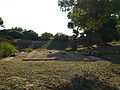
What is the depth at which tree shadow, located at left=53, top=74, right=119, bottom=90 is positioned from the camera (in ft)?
18.0

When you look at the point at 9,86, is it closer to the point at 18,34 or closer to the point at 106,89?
the point at 106,89

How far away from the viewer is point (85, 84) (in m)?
5.90

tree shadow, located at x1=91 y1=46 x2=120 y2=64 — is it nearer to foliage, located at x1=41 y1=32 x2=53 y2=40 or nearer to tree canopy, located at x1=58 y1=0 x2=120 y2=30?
tree canopy, located at x1=58 y1=0 x2=120 y2=30

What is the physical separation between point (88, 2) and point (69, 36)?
37783 mm

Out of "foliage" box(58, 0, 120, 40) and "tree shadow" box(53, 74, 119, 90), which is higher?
"foliage" box(58, 0, 120, 40)

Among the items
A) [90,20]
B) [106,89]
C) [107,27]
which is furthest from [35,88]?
[107,27]

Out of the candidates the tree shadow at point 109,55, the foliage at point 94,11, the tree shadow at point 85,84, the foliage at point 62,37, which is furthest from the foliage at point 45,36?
the tree shadow at point 85,84

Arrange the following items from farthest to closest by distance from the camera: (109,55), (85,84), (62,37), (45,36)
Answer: (45,36) < (62,37) < (109,55) < (85,84)

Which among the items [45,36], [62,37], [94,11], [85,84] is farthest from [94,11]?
[45,36]

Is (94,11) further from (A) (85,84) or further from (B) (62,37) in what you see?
(B) (62,37)

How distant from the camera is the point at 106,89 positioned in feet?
18.6

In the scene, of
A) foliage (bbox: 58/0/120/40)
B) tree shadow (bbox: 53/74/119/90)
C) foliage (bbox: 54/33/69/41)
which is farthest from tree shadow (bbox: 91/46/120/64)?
foliage (bbox: 54/33/69/41)

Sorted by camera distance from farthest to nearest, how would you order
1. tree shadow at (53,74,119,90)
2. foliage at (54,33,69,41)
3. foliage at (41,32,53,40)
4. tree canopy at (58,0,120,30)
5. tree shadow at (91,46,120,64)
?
foliage at (41,32,53,40) → foliage at (54,33,69,41) → tree shadow at (91,46,120,64) → tree canopy at (58,0,120,30) → tree shadow at (53,74,119,90)

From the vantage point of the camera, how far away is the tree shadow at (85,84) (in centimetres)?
549
